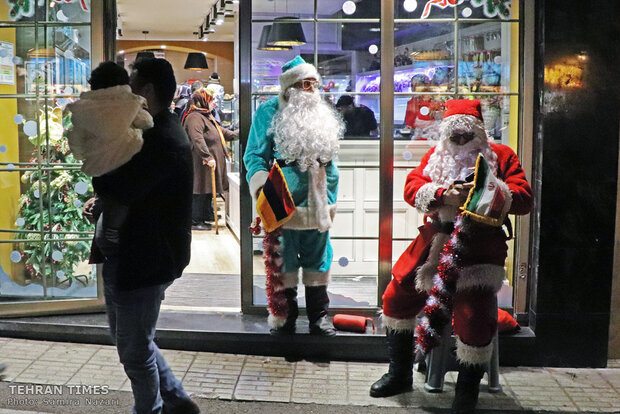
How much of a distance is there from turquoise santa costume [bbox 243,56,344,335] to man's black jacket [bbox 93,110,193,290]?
1.26 metres

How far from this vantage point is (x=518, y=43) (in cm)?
467

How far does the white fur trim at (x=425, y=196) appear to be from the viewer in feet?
12.3

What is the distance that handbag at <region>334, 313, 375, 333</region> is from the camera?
4602 mm

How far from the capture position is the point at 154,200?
3.09 m

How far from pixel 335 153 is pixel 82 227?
1923 millimetres

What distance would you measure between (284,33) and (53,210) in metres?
2.04

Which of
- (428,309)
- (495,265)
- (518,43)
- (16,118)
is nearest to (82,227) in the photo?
(16,118)

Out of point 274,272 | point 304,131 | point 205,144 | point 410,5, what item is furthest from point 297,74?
point 205,144

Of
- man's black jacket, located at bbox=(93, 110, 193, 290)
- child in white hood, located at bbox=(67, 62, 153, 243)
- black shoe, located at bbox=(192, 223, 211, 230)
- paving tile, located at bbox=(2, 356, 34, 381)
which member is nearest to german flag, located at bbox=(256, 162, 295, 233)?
man's black jacket, located at bbox=(93, 110, 193, 290)

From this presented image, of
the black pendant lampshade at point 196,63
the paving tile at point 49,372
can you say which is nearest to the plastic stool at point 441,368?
the paving tile at point 49,372

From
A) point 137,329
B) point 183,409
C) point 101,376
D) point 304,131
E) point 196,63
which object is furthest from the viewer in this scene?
point 196,63

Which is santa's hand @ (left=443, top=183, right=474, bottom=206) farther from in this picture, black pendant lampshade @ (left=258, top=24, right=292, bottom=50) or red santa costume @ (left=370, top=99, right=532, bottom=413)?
black pendant lampshade @ (left=258, top=24, right=292, bottom=50)

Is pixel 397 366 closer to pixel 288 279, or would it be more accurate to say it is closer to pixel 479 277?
pixel 479 277

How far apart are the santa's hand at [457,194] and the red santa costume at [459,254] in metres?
0.02
